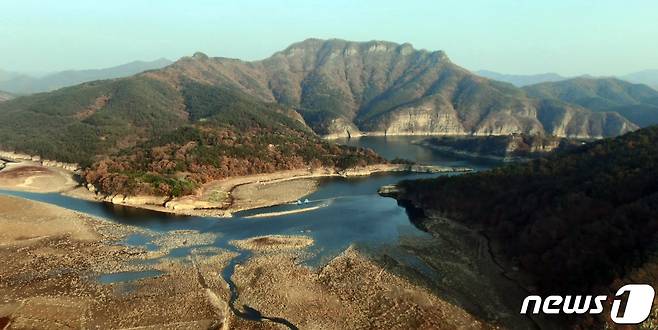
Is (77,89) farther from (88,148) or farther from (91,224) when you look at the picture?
(91,224)

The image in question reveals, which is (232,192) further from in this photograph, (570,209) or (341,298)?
(570,209)

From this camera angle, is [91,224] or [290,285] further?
[91,224]

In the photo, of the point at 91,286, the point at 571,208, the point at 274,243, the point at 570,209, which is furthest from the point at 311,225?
the point at 571,208

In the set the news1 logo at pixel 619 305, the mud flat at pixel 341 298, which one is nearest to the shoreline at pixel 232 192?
the mud flat at pixel 341 298

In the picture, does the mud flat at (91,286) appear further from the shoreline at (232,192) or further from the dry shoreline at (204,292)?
the shoreline at (232,192)

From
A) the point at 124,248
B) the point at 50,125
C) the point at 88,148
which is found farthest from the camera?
the point at 50,125

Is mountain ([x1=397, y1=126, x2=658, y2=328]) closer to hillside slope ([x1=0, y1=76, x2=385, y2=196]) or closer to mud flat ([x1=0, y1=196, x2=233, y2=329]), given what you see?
mud flat ([x1=0, y1=196, x2=233, y2=329])

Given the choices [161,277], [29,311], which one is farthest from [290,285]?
[29,311]
